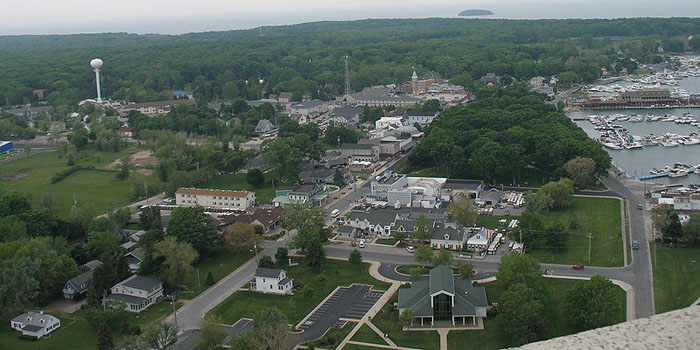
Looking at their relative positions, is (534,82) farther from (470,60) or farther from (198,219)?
(198,219)

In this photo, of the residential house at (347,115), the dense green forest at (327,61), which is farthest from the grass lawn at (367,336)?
the dense green forest at (327,61)

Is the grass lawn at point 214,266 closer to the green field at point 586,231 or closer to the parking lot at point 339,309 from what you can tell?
the parking lot at point 339,309

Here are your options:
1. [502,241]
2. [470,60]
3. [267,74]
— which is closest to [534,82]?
[470,60]

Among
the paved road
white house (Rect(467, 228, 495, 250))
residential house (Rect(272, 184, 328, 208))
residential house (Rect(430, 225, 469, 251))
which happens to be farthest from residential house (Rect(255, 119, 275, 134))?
white house (Rect(467, 228, 495, 250))

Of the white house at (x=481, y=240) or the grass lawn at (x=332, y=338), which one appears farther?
the white house at (x=481, y=240)

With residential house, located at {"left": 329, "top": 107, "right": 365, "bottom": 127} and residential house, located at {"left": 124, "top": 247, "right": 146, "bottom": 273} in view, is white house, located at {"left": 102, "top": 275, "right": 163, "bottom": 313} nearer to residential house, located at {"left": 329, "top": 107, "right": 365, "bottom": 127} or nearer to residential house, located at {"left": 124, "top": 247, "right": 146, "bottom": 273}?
residential house, located at {"left": 124, "top": 247, "right": 146, "bottom": 273}

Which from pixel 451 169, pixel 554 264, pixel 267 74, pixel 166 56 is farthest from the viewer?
pixel 166 56
